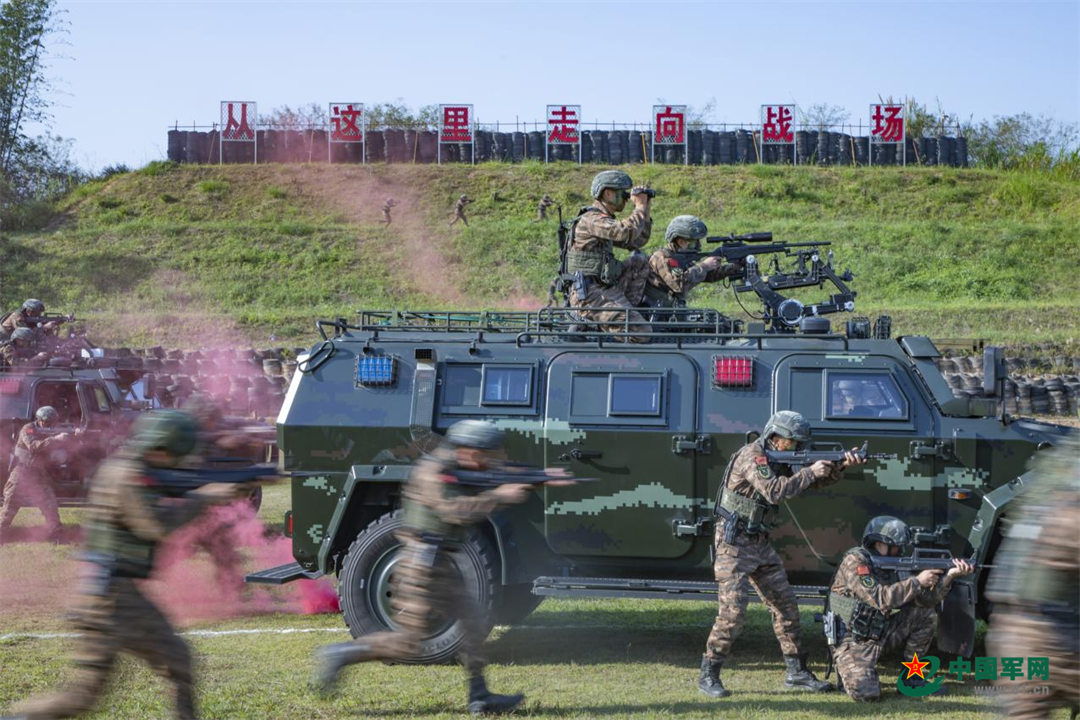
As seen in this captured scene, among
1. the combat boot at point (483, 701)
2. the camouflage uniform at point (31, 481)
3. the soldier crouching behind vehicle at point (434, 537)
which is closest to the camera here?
the soldier crouching behind vehicle at point (434, 537)

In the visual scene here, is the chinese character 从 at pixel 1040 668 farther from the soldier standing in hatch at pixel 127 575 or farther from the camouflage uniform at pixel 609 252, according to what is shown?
the camouflage uniform at pixel 609 252

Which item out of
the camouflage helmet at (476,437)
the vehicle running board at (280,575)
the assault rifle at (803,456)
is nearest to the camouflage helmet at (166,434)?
the camouflage helmet at (476,437)

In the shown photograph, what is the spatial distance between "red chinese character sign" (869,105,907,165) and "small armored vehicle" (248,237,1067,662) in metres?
45.2

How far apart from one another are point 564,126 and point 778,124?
8.95 metres

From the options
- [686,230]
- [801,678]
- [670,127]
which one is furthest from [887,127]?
[801,678]

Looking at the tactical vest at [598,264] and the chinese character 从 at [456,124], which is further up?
the chinese character 从 at [456,124]

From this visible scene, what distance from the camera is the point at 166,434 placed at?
6.20 meters

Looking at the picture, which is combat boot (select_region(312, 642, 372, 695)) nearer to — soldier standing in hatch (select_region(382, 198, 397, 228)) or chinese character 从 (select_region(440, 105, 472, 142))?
soldier standing in hatch (select_region(382, 198, 397, 228))

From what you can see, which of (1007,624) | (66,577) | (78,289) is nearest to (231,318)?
(78,289)

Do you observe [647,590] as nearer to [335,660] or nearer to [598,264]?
[335,660]

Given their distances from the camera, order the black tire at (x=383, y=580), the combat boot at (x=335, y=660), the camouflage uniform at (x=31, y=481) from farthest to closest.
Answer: the camouflage uniform at (x=31, y=481) → the black tire at (x=383, y=580) → the combat boot at (x=335, y=660)

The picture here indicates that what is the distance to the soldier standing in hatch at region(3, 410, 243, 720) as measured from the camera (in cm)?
588

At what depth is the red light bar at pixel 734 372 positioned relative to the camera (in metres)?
8.47

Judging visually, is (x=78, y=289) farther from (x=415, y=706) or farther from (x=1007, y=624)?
(x=1007, y=624)
